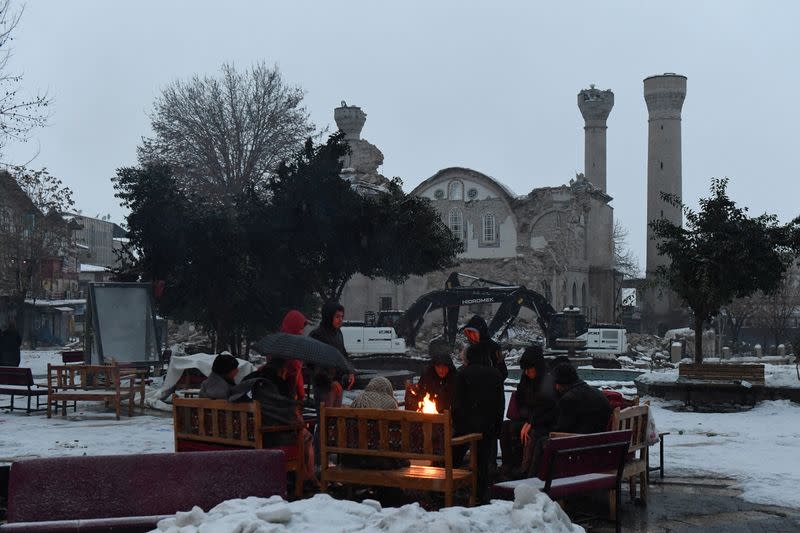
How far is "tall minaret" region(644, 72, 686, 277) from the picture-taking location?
61.3m

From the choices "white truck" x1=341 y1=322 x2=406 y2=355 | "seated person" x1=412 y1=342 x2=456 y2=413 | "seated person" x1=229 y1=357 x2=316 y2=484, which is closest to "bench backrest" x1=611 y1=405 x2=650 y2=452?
"seated person" x1=412 y1=342 x2=456 y2=413

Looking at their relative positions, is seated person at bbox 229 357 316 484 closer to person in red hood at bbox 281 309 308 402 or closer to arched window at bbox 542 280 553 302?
person in red hood at bbox 281 309 308 402

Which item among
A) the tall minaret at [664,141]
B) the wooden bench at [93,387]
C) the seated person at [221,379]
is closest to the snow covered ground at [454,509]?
the wooden bench at [93,387]

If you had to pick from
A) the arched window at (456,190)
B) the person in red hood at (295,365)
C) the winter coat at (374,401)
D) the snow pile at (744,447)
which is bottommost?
the snow pile at (744,447)

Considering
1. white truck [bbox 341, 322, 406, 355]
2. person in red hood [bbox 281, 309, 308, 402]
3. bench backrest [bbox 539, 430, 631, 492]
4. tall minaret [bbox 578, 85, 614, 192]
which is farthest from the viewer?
tall minaret [bbox 578, 85, 614, 192]

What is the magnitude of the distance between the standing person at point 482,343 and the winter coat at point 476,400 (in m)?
0.23

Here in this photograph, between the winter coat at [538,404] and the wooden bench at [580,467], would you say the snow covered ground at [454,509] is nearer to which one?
the wooden bench at [580,467]

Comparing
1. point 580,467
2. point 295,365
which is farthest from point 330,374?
point 580,467

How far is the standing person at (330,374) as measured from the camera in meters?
9.51

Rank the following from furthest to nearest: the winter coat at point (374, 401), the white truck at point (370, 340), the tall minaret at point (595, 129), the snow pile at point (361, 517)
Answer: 1. the tall minaret at point (595, 129)
2. the white truck at point (370, 340)
3. the winter coat at point (374, 401)
4. the snow pile at point (361, 517)

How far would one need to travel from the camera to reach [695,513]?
804 cm

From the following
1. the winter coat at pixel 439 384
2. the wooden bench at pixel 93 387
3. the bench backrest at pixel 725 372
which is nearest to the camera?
the winter coat at pixel 439 384

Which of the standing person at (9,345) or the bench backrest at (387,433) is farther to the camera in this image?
the standing person at (9,345)

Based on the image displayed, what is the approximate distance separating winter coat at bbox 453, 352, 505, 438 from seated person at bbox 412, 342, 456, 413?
539 mm
